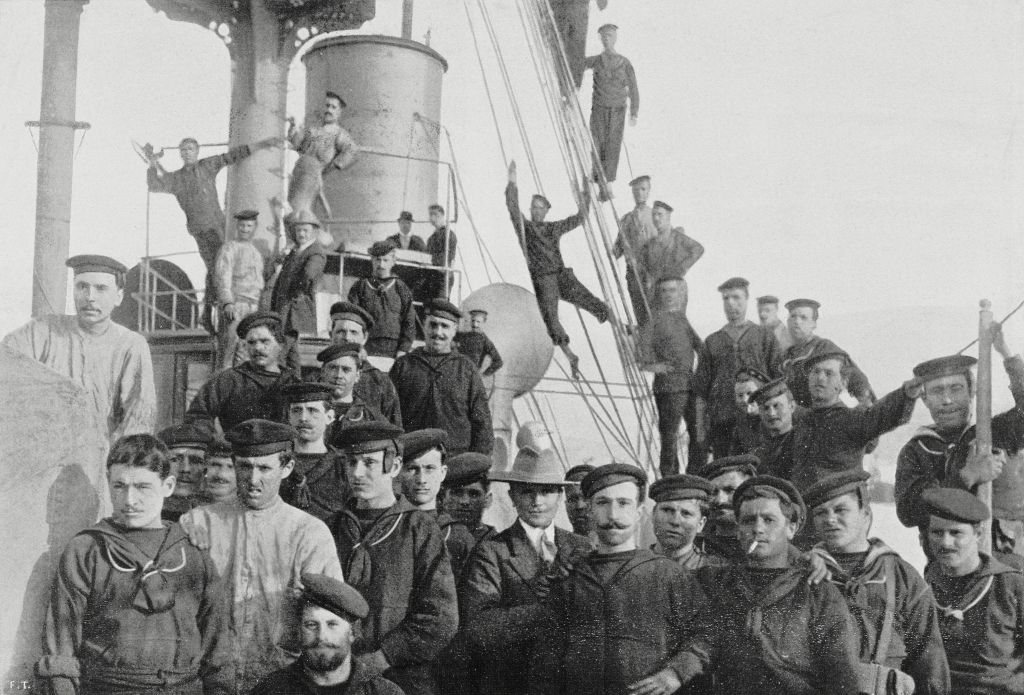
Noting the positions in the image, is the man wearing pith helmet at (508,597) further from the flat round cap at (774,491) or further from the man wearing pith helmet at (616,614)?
the flat round cap at (774,491)

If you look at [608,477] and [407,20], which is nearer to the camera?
[608,477]

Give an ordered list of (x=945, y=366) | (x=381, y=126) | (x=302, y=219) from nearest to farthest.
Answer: (x=945, y=366) → (x=302, y=219) → (x=381, y=126)

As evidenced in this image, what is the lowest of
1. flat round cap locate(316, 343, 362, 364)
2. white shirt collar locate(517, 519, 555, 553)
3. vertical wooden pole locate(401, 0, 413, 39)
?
white shirt collar locate(517, 519, 555, 553)

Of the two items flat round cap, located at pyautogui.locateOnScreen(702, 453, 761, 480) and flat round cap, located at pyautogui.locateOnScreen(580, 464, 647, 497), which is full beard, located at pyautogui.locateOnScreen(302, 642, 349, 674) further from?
flat round cap, located at pyautogui.locateOnScreen(702, 453, 761, 480)

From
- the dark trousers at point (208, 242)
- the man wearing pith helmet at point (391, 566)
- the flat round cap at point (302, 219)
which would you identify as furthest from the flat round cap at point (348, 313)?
the dark trousers at point (208, 242)

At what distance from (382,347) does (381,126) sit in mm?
5018

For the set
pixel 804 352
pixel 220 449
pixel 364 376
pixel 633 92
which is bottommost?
pixel 220 449

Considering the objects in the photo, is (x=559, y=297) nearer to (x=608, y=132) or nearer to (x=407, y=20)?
(x=608, y=132)

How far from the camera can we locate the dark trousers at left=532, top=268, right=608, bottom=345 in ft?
33.4

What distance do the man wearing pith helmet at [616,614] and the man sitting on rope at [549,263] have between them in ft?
18.4

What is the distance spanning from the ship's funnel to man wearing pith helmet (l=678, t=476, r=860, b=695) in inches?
324

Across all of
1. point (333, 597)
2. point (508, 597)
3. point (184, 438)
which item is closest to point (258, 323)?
point (184, 438)

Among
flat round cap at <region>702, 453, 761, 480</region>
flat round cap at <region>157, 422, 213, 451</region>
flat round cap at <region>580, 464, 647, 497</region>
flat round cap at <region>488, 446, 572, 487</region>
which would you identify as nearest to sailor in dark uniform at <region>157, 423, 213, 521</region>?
flat round cap at <region>157, 422, 213, 451</region>

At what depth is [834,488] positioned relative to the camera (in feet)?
14.5
